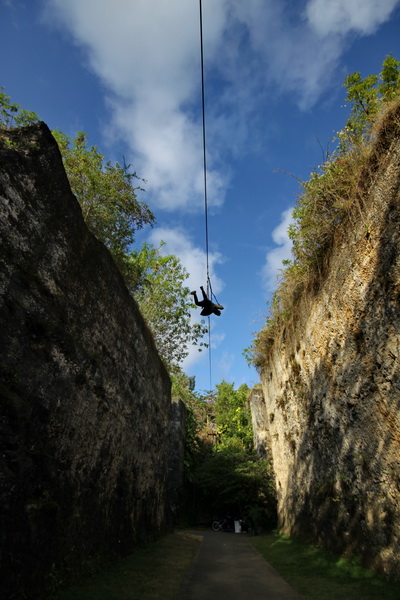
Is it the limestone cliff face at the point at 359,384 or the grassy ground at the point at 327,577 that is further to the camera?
the limestone cliff face at the point at 359,384

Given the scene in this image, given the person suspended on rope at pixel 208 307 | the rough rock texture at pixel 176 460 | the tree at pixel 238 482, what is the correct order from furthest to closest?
the rough rock texture at pixel 176 460 → the tree at pixel 238 482 → the person suspended on rope at pixel 208 307

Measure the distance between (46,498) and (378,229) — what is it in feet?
22.1

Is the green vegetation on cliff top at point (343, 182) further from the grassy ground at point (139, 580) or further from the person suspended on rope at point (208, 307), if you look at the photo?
the grassy ground at point (139, 580)

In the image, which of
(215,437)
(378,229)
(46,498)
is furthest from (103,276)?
(215,437)

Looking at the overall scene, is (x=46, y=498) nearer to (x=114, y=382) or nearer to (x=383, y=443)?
(x=114, y=382)

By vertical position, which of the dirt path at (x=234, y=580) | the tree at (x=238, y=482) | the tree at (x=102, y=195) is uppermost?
the tree at (x=102, y=195)

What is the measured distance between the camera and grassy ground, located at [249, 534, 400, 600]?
529cm

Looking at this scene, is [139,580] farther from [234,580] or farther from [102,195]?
[102,195]

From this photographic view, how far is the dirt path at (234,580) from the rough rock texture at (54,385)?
6.03 feet

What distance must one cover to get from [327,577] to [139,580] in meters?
3.36

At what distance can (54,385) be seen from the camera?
5660 mm

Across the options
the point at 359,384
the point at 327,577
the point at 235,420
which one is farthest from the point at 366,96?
the point at 235,420

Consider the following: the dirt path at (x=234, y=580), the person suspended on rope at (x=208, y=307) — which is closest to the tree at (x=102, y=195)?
the person suspended on rope at (x=208, y=307)

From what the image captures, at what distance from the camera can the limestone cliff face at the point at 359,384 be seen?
19.7ft
